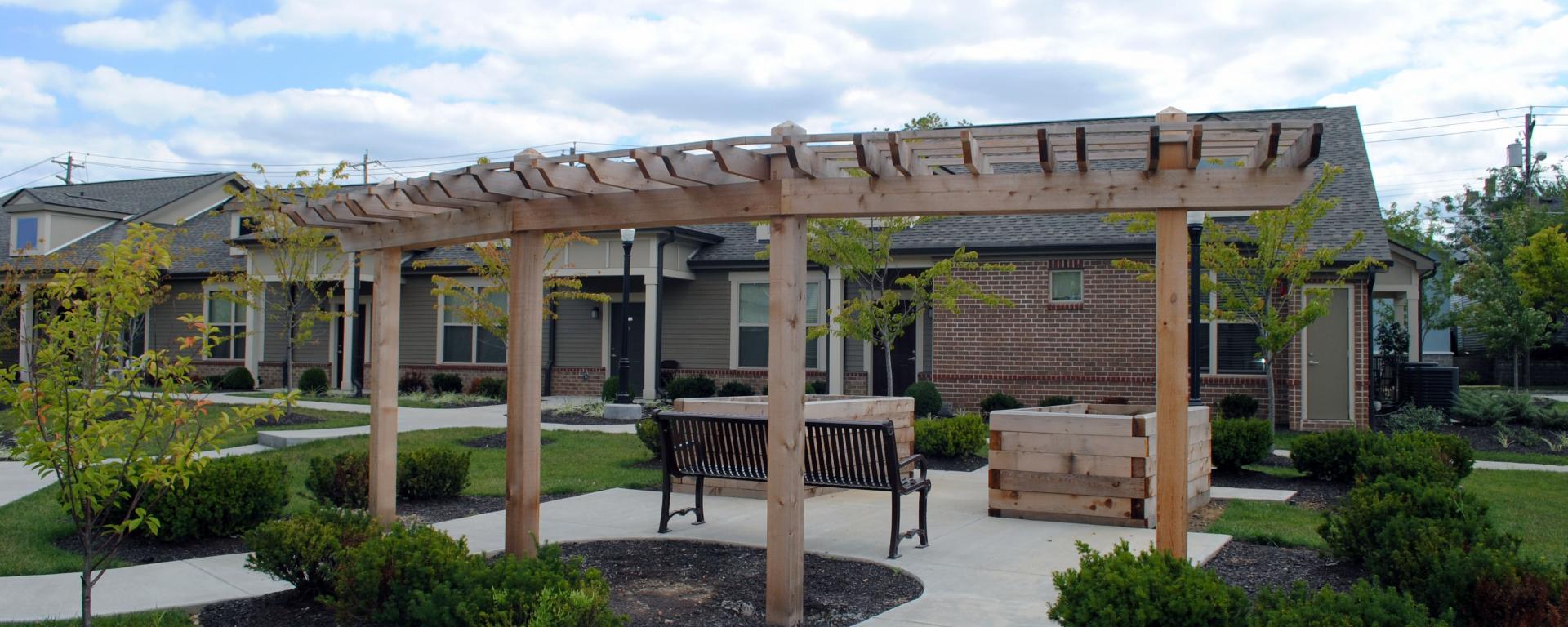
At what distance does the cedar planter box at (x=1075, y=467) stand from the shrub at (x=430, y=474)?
4289 mm

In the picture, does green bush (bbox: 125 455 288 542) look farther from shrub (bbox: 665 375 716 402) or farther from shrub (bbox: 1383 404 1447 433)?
shrub (bbox: 1383 404 1447 433)

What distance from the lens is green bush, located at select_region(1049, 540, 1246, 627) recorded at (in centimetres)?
393

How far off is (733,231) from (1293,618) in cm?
1897

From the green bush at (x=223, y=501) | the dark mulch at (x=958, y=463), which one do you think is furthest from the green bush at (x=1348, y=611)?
the dark mulch at (x=958, y=463)

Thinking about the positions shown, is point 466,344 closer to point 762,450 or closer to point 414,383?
point 414,383

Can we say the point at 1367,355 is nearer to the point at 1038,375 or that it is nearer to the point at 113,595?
the point at 1038,375

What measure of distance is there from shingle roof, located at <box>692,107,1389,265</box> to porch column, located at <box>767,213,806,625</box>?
11.1m

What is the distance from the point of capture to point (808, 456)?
23.7ft

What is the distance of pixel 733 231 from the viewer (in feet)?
73.0

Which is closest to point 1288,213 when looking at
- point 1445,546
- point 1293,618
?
point 1445,546

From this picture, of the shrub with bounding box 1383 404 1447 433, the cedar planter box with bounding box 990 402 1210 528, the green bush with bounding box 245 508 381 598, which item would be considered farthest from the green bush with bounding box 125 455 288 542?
the shrub with bounding box 1383 404 1447 433

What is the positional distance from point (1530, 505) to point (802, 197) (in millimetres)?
7638

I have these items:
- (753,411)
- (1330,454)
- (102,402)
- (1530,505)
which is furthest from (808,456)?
(1530,505)

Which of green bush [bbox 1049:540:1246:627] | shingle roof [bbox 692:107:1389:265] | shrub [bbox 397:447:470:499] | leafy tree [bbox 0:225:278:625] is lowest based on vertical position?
shrub [bbox 397:447:470:499]
